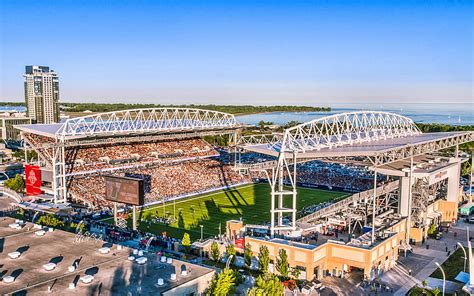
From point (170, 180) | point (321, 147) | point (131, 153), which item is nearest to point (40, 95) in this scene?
point (131, 153)

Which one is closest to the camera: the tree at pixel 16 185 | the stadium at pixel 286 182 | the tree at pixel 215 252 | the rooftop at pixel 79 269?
the rooftop at pixel 79 269

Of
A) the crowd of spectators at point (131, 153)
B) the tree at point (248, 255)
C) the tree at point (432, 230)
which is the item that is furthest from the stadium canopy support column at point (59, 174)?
the tree at point (432, 230)

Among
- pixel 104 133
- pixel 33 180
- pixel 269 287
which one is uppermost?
pixel 104 133

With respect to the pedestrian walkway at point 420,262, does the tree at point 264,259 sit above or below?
above

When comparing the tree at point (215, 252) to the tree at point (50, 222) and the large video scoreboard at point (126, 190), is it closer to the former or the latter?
the large video scoreboard at point (126, 190)

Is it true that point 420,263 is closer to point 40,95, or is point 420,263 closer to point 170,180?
point 170,180

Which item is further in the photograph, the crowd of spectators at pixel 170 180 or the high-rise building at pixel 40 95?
the high-rise building at pixel 40 95

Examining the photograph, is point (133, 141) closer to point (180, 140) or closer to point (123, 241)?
point (180, 140)
